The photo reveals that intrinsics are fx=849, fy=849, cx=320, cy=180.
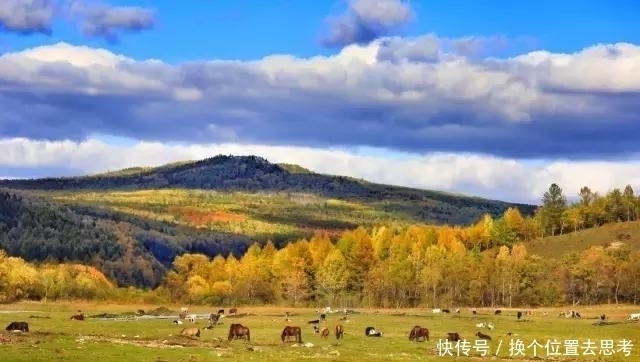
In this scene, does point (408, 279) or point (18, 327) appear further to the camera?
point (408, 279)

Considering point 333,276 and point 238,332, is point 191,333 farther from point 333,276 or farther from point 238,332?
point 333,276

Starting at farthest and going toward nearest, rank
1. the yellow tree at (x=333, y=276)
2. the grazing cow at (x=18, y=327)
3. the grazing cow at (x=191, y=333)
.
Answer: the yellow tree at (x=333, y=276) < the grazing cow at (x=191, y=333) < the grazing cow at (x=18, y=327)

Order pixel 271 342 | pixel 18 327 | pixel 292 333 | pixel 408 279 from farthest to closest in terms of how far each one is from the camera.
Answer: pixel 408 279, pixel 271 342, pixel 292 333, pixel 18 327

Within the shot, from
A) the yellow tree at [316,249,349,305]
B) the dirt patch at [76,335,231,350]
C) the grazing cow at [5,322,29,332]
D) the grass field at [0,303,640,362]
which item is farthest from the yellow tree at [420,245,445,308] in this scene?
the grazing cow at [5,322,29,332]

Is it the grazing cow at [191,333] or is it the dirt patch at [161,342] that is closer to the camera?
the dirt patch at [161,342]

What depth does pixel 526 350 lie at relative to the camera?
64.8m

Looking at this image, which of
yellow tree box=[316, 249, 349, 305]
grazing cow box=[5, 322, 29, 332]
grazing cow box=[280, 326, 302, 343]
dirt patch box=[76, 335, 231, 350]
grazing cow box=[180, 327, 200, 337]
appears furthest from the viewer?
yellow tree box=[316, 249, 349, 305]

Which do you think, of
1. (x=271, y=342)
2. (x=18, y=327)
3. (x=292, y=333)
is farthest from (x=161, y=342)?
(x=18, y=327)

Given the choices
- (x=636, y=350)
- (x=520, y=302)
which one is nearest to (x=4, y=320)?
(x=636, y=350)

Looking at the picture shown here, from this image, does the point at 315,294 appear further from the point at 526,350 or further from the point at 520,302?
the point at 526,350

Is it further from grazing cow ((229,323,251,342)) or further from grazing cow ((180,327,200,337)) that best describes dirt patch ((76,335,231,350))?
grazing cow ((180,327,200,337))

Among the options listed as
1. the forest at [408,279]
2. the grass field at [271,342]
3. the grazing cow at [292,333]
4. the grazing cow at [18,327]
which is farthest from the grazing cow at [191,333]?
the forest at [408,279]

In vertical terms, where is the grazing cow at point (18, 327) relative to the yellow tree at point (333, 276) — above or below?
above

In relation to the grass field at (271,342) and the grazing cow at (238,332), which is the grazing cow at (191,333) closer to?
the grass field at (271,342)
